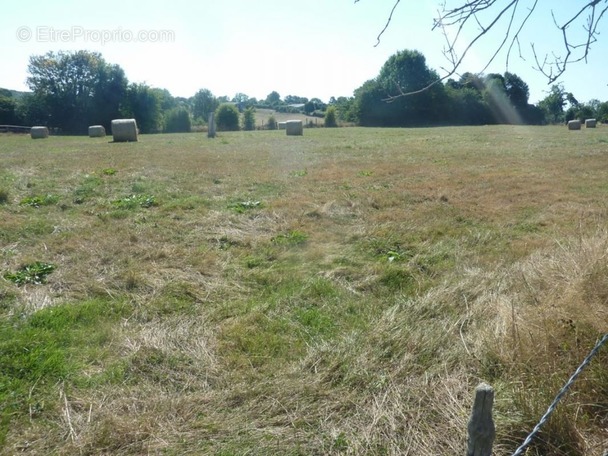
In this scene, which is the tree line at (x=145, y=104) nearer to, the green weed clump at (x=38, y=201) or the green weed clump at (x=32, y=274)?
the green weed clump at (x=38, y=201)

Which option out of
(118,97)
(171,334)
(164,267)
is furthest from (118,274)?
(118,97)

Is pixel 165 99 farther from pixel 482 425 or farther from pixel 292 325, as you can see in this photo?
pixel 482 425

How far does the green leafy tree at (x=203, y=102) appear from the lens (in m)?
73.1

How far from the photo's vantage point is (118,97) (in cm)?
5334

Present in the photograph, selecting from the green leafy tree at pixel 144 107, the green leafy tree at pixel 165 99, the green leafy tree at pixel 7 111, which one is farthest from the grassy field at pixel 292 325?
the green leafy tree at pixel 165 99

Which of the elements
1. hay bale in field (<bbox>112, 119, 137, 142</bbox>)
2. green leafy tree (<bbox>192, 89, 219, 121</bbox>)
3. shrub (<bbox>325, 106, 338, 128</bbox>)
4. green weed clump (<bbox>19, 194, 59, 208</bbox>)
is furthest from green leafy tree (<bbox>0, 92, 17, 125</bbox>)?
green weed clump (<bbox>19, 194, 59, 208</bbox>)

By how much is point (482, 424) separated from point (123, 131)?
26.2 meters

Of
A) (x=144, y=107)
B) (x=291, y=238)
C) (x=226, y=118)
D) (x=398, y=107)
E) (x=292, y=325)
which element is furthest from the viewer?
(x=398, y=107)

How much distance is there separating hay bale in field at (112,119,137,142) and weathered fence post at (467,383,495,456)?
1026 inches

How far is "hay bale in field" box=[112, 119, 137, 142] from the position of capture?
24.9 metres

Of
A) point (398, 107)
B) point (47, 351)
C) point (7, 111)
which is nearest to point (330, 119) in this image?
point (398, 107)

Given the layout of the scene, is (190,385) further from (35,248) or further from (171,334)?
(35,248)

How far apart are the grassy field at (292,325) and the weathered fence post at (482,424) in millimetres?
776

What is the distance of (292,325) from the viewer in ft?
13.4
